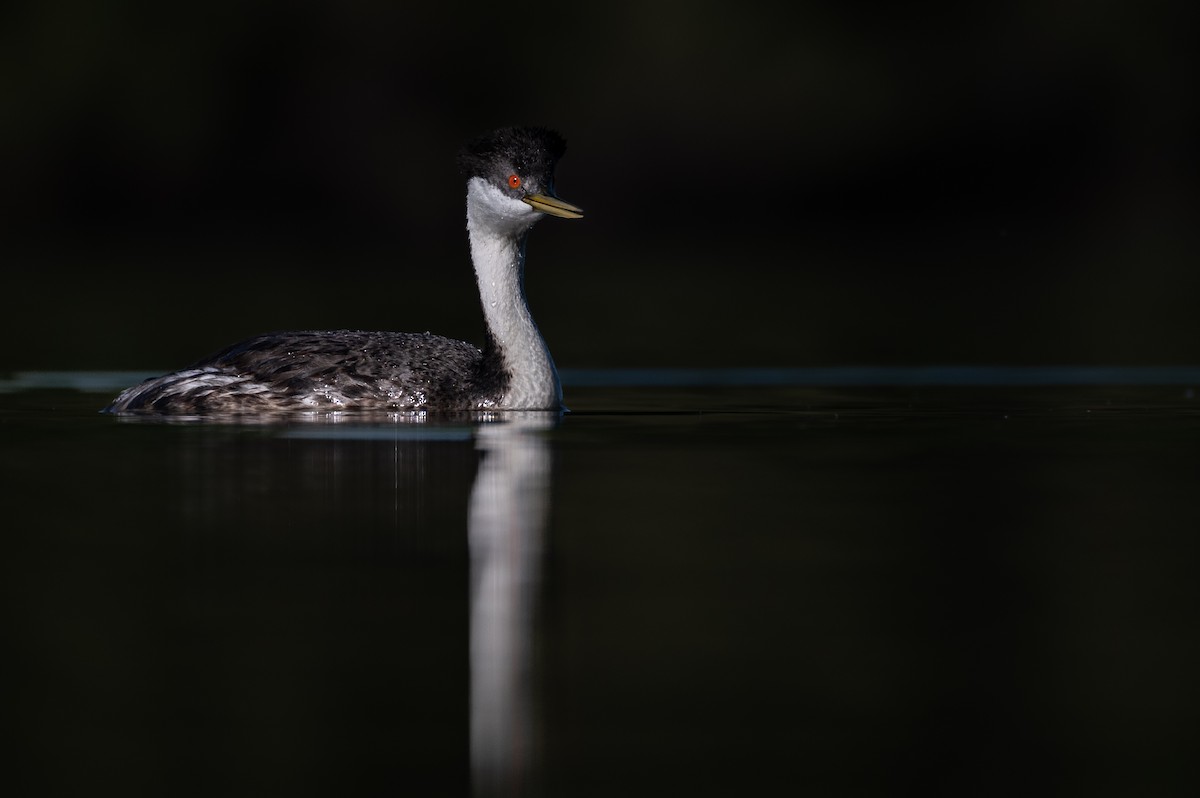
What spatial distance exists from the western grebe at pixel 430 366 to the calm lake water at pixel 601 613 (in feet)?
4.28

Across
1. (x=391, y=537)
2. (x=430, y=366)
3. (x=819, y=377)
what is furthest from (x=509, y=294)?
(x=391, y=537)

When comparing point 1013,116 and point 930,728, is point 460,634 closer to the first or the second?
point 930,728

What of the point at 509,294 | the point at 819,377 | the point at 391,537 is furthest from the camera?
the point at 819,377

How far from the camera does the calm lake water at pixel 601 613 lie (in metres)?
5.88

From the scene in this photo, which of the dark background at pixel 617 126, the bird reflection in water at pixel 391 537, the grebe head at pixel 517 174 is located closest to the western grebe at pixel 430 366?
the grebe head at pixel 517 174

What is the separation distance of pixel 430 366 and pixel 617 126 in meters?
28.8

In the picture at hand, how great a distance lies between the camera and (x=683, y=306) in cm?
2356

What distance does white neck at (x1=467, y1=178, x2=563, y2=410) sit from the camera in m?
13.7

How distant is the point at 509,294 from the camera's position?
1400 cm

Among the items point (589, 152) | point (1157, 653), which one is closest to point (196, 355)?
point (1157, 653)

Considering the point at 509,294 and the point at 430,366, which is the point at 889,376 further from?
the point at 430,366

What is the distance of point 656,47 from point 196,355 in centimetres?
2772

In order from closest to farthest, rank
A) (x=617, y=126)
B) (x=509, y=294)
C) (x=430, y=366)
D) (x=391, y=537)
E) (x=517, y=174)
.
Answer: (x=391, y=537)
(x=517, y=174)
(x=430, y=366)
(x=509, y=294)
(x=617, y=126)

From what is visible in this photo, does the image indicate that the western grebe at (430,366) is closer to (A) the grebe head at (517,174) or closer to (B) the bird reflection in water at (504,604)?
(A) the grebe head at (517,174)
